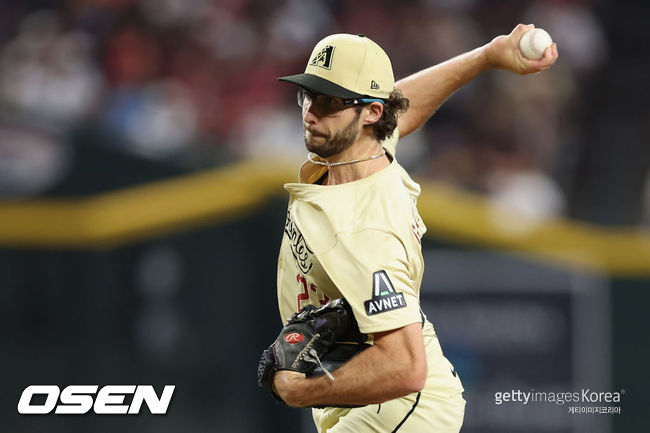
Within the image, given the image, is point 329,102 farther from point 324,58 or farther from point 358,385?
point 358,385

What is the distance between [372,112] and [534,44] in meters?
0.81

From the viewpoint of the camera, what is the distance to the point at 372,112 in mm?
3635

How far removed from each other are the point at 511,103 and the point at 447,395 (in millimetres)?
6026

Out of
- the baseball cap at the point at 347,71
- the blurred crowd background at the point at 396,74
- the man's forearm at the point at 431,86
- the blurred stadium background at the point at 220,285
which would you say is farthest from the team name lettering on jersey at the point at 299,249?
the blurred crowd background at the point at 396,74

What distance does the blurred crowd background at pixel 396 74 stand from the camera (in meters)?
8.89

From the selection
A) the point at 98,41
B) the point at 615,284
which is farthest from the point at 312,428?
the point at 98,41

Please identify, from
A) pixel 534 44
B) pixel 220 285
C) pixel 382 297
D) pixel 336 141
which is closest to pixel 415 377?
pixel 382 297

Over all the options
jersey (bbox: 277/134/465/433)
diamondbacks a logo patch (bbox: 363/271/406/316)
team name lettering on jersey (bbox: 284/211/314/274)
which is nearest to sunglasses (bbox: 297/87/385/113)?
jersey (bbox: 277/134/465/433)

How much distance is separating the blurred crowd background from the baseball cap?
4573 millimetres

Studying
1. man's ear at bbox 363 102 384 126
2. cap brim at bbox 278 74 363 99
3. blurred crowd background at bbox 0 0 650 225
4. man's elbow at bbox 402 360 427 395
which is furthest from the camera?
blurred crowd background at bbox 0 0 650 225

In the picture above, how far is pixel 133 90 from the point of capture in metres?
9.30

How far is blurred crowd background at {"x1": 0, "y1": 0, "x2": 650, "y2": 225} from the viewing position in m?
8.89

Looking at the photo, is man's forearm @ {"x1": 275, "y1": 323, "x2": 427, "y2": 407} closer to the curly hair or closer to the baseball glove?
the baseball glove

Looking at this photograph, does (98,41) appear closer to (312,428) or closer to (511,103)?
(511,103)
